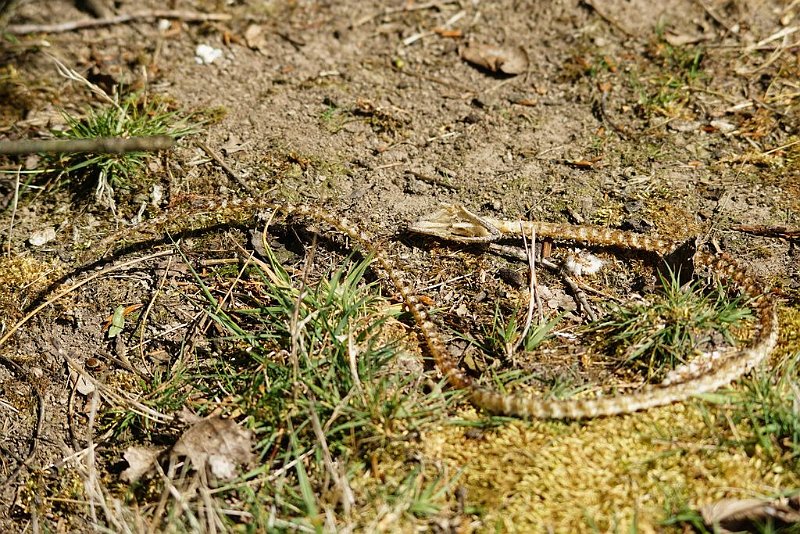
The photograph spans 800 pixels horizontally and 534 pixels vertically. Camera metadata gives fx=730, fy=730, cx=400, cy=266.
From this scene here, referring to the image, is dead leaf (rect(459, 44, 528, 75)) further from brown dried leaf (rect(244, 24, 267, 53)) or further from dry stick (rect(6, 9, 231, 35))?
dry stick (rect(6, 9, 231, 35))

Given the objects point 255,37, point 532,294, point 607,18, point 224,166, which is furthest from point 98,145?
point 607,18

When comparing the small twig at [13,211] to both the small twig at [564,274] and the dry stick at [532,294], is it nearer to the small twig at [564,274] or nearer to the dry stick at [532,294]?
the small twig at [564,274]

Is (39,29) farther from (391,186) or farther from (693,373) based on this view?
(693,373)

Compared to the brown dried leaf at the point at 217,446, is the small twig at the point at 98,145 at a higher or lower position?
higher

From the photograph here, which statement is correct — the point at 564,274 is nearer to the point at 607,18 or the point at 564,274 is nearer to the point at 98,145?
the point at 98,145

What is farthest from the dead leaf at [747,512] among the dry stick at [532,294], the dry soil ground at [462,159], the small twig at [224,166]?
the small twig at [224,166]

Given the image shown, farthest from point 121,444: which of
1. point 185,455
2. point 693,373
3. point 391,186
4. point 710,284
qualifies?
point 710,284
